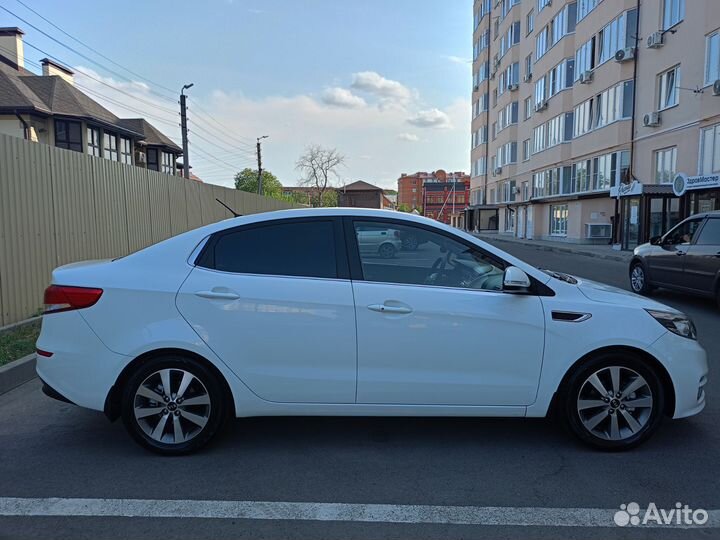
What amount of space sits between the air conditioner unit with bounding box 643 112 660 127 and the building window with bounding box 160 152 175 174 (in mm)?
36539

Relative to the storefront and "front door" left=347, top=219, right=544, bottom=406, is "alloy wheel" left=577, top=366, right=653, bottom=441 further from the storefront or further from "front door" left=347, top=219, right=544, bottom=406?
the storefront

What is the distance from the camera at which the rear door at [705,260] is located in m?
8.67

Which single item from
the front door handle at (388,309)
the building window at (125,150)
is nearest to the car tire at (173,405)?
the front door handle at (388,309)

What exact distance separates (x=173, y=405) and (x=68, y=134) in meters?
33.2

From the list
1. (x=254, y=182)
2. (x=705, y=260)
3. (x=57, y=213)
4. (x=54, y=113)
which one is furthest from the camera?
(x=254, y=182)

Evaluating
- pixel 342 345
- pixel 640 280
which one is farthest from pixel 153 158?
pixel 342 345

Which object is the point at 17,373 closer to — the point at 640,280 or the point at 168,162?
the point at 640,280

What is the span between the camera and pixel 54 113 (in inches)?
1178

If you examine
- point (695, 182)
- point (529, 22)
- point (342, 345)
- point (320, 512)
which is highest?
point (529, 22)

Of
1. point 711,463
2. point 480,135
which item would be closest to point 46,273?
point 711,463

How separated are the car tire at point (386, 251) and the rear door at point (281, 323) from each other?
0.30 metres

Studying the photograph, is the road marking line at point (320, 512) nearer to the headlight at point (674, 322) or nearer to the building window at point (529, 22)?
the headlight at point (674, 322)

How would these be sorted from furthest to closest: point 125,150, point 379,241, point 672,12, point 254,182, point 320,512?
point 254,182 < point 125,150 < point 672,12 < point 379,241 < point 320,512

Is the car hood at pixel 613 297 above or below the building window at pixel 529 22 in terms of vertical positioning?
below
